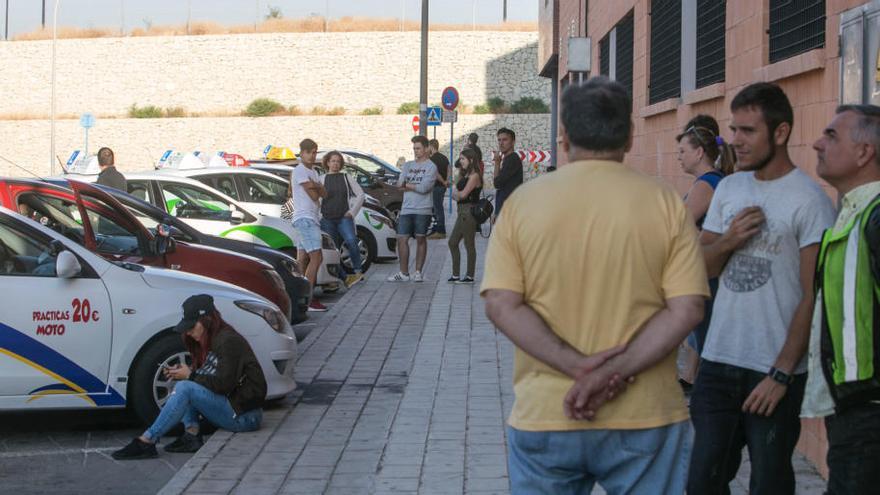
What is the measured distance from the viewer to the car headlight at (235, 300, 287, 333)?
9.07m

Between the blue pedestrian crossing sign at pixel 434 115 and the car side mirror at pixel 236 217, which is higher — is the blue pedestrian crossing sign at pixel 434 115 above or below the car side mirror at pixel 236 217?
above

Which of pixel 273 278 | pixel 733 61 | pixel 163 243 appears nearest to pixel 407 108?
pixel 273 278

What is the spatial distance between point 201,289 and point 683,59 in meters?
5.71

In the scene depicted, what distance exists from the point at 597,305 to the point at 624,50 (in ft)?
51.8

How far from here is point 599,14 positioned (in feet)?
72.8

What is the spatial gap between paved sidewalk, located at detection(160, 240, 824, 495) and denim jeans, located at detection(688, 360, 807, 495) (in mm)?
1866

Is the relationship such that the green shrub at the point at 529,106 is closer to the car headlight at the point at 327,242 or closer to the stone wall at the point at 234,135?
the stone wall at the point at 234,135

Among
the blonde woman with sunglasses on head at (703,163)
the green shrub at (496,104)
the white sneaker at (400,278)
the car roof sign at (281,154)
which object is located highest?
the green shrub at (496,104)

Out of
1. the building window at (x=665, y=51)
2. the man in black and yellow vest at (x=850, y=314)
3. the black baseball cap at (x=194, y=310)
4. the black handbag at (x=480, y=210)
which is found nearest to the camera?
the man in black and yellow vest at (x=850, y=314)

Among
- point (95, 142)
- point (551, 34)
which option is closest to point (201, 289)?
point (551, 34)

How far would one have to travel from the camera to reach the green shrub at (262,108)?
70375 mm

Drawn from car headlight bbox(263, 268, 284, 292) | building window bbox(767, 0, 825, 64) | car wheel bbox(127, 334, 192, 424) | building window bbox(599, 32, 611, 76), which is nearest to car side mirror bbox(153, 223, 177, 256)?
car headlight bbox(263, 268, 284, 292)

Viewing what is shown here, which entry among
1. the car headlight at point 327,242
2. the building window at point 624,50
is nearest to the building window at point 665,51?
the building window at point 624,50

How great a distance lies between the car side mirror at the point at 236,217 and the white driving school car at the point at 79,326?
21.7 feet
